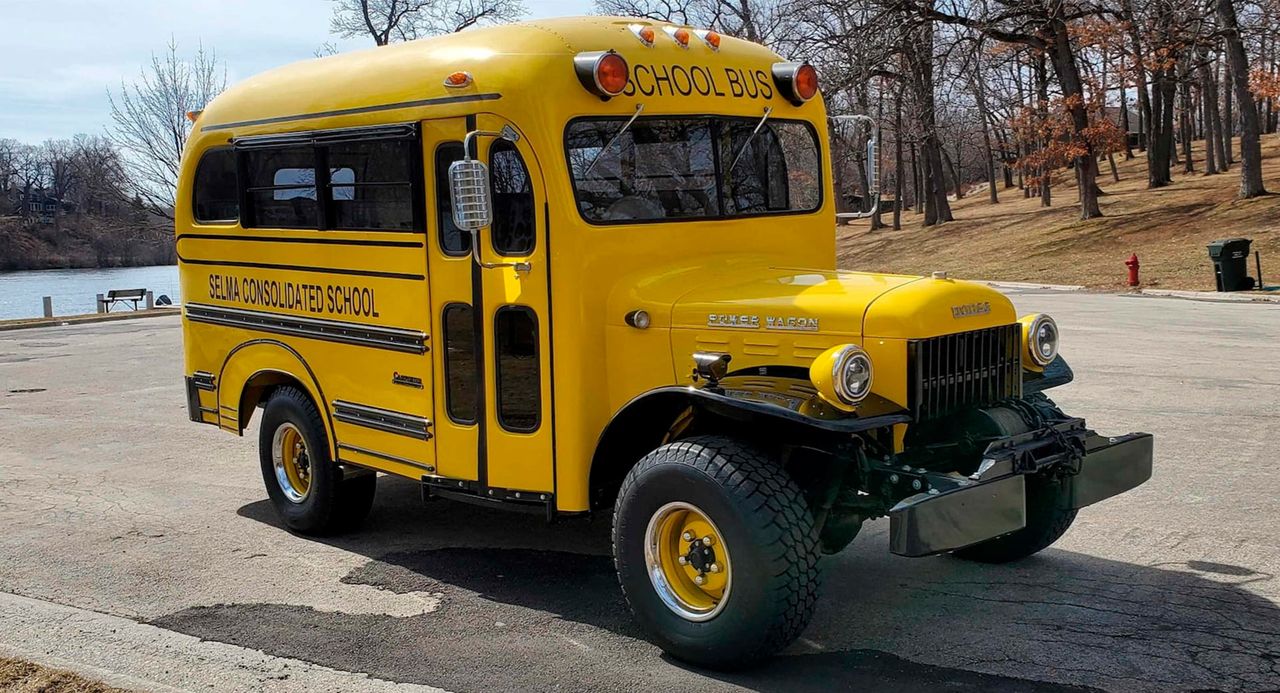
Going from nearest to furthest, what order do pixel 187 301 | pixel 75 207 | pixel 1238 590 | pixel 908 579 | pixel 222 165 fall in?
pixel 1238 590, pixel 908 579, pixel 222 165, pixel 187 301, pixel 75 207

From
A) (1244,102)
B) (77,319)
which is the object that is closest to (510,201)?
(77,319)

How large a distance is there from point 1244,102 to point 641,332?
28152 mm

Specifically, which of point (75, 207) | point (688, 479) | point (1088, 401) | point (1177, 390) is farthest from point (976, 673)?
point (75, 207)

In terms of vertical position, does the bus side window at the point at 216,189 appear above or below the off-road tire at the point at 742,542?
above

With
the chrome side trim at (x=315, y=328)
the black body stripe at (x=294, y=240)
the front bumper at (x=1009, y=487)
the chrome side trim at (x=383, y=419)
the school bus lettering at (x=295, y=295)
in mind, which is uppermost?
the black body stripe at (x=294, y=240)

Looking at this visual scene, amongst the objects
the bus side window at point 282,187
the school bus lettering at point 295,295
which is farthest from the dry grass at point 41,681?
the bus side window at point 282,187

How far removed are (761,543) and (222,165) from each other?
4.60 metres

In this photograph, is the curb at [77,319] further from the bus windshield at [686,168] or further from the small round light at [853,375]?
the small round light at [853,375]

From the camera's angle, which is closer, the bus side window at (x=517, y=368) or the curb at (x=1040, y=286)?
the bus side window at (x=517, y=368)

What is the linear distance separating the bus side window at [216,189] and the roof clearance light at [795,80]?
338cm

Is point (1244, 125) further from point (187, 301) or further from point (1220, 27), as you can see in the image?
point (187, 301)

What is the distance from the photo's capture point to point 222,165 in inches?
283

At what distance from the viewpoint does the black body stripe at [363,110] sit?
545cm

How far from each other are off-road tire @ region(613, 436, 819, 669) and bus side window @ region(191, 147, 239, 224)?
3.77 meters
